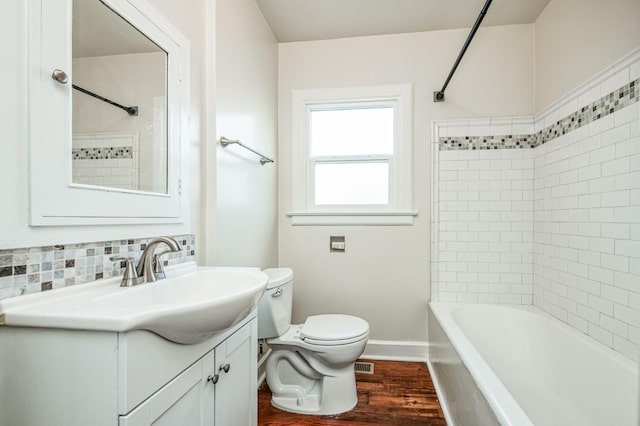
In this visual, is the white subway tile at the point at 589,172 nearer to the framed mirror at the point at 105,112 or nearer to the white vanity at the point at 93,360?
the white vanity at the point at 93,360

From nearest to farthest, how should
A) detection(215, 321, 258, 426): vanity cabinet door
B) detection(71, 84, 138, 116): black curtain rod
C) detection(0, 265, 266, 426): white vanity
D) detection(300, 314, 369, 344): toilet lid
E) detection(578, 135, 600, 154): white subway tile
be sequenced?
detection(0, 265, 266, 426): white vanity → detection(71, 84, 138, 116): black curtain rod → detection(215, 321, 258, 426): vanity cabinet door → detection(578, 135, 600, 154): white subway tile → detection(300, 314, 369, 344): toilet lid

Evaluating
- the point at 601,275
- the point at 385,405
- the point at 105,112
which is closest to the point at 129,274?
the point at 105,112

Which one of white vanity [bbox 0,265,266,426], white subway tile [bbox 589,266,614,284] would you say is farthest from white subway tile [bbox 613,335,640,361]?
white vanity [bbox 0,265,266,426]

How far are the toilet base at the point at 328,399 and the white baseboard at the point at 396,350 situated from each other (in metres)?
0.57

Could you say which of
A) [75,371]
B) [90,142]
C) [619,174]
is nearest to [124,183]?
[90,142]

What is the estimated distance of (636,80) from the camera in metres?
1.30

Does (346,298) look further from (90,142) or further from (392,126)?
(90,142)

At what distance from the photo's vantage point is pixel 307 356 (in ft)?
5.65

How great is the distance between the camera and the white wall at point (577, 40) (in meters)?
1.36

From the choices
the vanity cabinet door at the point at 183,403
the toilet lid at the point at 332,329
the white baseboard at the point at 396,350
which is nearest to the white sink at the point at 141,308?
the vanity cabinet door at the point at 183,403

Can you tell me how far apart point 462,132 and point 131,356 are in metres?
2.30

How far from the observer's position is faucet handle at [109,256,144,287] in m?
0.94

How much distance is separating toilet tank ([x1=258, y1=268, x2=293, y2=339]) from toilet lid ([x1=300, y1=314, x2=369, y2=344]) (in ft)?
0.44

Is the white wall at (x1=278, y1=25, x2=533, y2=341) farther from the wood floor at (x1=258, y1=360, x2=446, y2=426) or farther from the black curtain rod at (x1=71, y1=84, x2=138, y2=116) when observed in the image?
the black curtain rod at (x1=71, y1=84, x2=138, y2=116)
